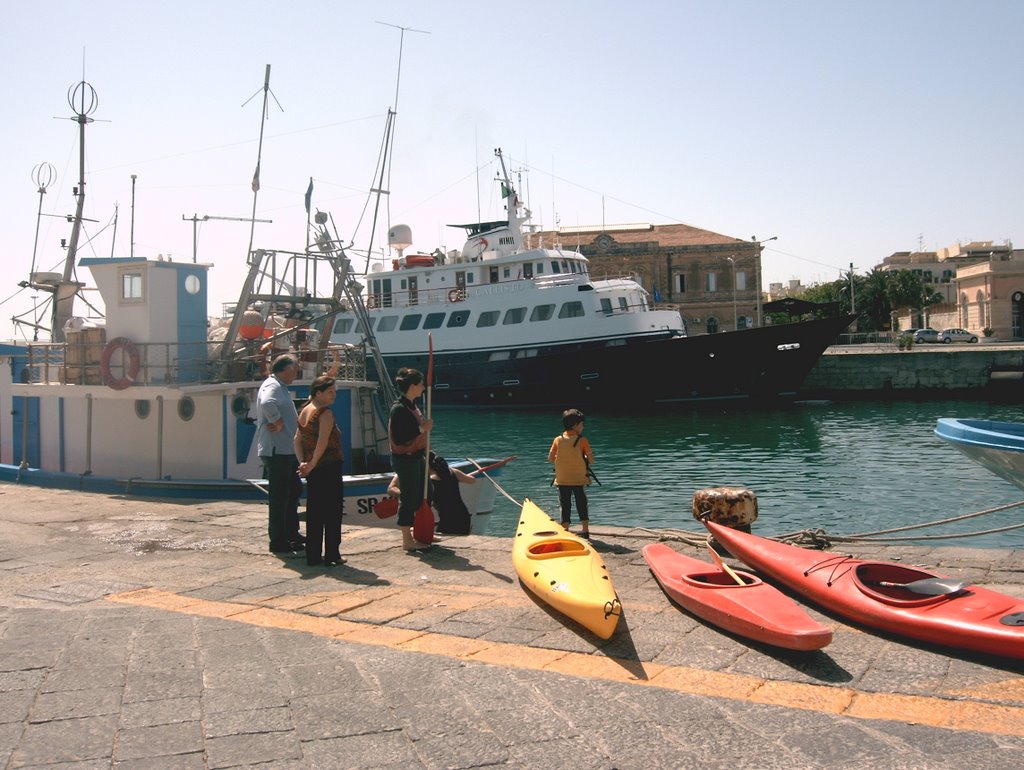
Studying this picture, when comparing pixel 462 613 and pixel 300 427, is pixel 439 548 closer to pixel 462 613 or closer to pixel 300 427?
pixel 300 427

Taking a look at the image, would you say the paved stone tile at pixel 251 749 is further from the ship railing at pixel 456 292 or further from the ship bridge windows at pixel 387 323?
the ship bridge windows at pixel 387 323

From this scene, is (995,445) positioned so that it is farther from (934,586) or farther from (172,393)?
(172,393)

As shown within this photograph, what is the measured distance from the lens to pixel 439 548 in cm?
806

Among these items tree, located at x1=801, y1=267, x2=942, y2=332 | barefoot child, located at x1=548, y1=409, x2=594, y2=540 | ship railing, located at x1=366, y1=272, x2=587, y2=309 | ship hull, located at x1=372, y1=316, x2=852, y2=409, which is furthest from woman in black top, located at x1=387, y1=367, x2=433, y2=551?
tree, located at x1=801, y1=267, x2=942, y2=332

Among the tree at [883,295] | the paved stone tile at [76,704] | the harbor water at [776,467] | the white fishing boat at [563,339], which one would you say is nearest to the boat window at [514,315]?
the white fishing boat at [563,339]

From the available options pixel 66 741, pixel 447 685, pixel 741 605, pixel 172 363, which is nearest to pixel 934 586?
pixel 741 605

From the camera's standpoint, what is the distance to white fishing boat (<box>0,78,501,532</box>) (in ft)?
43.8

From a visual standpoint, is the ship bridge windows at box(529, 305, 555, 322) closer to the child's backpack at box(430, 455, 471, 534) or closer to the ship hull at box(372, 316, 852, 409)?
the ship hull at box(372, 316, 852, 409)

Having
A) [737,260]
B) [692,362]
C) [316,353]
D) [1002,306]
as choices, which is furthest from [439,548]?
[1002,306]

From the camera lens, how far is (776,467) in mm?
22656

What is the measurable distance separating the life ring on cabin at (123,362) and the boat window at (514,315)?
2543 centimetres

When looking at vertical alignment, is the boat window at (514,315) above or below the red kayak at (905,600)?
above

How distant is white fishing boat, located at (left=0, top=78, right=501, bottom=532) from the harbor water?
3455 mm

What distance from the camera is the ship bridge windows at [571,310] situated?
37.1 meters
